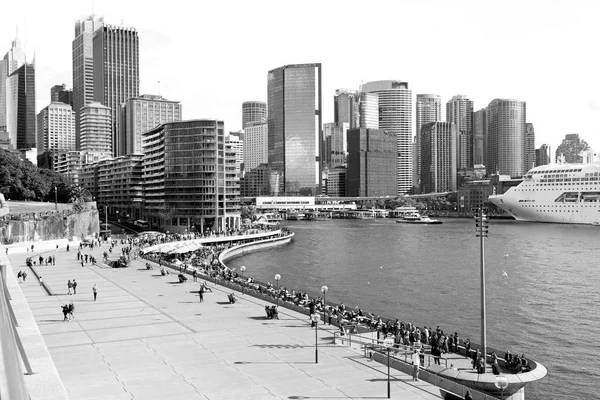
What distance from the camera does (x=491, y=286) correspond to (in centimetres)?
6225

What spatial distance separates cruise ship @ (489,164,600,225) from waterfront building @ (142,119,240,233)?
3413 inches

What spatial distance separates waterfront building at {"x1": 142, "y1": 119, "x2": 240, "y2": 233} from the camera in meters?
125

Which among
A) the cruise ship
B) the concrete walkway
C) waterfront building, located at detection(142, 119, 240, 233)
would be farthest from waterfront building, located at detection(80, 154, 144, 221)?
the concrete walkway

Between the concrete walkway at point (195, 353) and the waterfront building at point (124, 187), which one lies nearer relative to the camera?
the concrete walkway at point (195, 353)

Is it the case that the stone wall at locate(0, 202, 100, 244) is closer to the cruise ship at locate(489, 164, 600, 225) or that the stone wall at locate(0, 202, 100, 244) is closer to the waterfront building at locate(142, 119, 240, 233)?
the waterfront building at locate(142, 119, 240, 233)

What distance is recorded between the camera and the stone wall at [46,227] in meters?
72.6

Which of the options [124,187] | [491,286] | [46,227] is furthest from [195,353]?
[124,187]

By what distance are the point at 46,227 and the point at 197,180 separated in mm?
49631

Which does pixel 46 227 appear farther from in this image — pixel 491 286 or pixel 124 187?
pixel 124 187

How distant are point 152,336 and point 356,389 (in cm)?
1236

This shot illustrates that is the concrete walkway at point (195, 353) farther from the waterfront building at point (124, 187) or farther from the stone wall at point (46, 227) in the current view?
the waterfront building at point (124, 187)

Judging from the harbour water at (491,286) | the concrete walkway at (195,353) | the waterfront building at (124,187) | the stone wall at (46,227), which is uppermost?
the waterfront building at (124,187)

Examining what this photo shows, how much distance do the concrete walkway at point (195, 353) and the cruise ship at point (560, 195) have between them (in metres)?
141

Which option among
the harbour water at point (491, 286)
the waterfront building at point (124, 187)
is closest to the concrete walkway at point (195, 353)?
the harbour water at point (491, 286)
